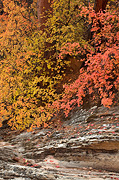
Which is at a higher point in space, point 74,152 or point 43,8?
point 43,8

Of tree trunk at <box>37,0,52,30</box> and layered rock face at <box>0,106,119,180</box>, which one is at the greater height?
tree trunk at <box>37,0,52,30</box>

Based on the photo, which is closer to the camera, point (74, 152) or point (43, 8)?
point (74, 152)

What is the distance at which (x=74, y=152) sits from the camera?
7879 mm

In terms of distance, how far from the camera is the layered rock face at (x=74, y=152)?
21.8ft

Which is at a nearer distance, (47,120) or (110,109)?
(110,109)

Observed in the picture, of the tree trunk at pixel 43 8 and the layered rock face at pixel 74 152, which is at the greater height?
the tree trunk at pixel 43 8

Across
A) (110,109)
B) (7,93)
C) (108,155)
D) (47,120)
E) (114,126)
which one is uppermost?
(7,93)

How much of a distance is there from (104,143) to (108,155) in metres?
0.51

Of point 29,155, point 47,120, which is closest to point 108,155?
point 29,155

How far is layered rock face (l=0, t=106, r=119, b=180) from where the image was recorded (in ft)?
21.8

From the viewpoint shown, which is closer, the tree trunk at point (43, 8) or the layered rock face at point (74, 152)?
the layered rock face at point (74, 152)

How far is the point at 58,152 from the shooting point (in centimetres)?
845

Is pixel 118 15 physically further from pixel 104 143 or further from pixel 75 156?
pixel 75 156

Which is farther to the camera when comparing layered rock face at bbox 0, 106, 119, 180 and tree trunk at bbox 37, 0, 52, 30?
tree trunk at bbox 37, 0, 52, 30
